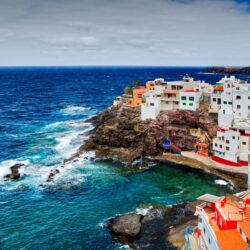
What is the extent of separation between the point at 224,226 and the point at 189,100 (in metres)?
55.3

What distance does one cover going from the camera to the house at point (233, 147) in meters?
73.8

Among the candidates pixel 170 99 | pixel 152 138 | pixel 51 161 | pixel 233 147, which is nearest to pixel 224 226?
pixel 233 147

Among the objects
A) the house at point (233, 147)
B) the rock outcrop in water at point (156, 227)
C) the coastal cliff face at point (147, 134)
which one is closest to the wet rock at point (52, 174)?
the coastal cliff face at point (147, 134)

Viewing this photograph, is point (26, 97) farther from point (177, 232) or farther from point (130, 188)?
point (177, 232)

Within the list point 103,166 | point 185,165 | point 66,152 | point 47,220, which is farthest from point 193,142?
point 47,220

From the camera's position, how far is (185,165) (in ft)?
246

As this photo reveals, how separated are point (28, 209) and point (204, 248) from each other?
31384 millimetres

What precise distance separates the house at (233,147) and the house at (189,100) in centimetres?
1402

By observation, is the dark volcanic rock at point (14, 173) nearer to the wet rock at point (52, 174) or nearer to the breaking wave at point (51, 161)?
the breaking wave at point (51, 161)

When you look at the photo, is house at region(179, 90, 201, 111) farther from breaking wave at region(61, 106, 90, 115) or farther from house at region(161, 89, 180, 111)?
breaking wave at region(61, 106, 90, 115)

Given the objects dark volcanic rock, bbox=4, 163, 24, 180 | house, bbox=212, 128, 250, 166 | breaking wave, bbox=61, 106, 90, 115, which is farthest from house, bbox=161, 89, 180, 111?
breaking wave, bbox=61, 106, 90, 115

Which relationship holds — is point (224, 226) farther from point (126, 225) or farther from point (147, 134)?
point (147, 134)

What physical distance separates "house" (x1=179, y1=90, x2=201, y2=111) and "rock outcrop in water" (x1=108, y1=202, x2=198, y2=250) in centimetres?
3802

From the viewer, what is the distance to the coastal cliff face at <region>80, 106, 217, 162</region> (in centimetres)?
8256
